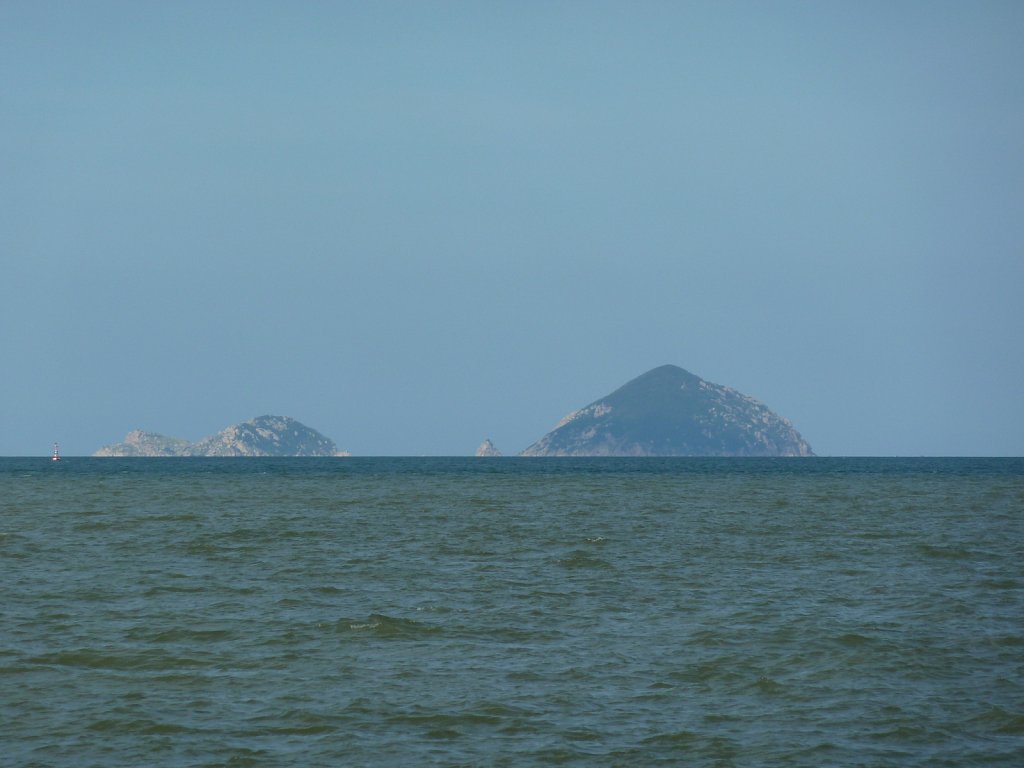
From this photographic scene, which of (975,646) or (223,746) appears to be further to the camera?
(975,646)

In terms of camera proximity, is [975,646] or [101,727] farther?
[975,646]

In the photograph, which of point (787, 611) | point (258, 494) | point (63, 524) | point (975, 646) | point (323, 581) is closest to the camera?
point (975, 646)

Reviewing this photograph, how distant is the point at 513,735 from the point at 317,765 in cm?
355

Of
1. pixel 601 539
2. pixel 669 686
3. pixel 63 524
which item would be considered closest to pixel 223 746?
pixel 669 686

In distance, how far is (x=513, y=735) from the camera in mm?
20594

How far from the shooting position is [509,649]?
2767cm

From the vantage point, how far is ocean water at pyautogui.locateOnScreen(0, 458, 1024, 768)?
66.1ft

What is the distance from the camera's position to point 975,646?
2811cm

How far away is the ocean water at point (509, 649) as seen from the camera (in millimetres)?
20141

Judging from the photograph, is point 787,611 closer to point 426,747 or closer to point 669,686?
point 669,686

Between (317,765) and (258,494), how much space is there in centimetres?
8439

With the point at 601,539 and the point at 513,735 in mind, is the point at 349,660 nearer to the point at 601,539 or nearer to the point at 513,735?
the point at 513,735

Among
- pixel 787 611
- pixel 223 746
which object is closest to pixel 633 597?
pixel 787 611

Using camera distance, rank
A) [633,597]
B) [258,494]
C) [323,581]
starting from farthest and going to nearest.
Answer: [258,494] → [323,581] → [633,597]
